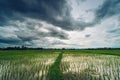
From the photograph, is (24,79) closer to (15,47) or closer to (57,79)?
(57,79)

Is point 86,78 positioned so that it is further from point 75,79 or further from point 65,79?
point 65,79

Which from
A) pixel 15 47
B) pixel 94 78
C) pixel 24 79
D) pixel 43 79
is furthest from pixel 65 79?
pixel 15 47

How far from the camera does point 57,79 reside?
20.0 feet

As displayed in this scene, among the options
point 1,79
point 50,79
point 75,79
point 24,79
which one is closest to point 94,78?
point 75,79

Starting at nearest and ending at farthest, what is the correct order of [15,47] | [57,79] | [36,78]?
[57,79], [36,78], [15,47]

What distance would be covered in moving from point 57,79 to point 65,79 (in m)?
0.38

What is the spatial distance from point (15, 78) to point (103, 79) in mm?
3902

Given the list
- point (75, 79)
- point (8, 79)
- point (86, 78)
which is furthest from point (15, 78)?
point (86, 78)

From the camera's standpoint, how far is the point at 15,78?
21.6 feet

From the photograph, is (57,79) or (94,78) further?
(94,78)

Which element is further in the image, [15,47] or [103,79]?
[15,47]

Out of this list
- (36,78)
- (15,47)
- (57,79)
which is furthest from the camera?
(15,47)

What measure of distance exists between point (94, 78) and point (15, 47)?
301 ft

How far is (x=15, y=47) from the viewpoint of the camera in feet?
306
